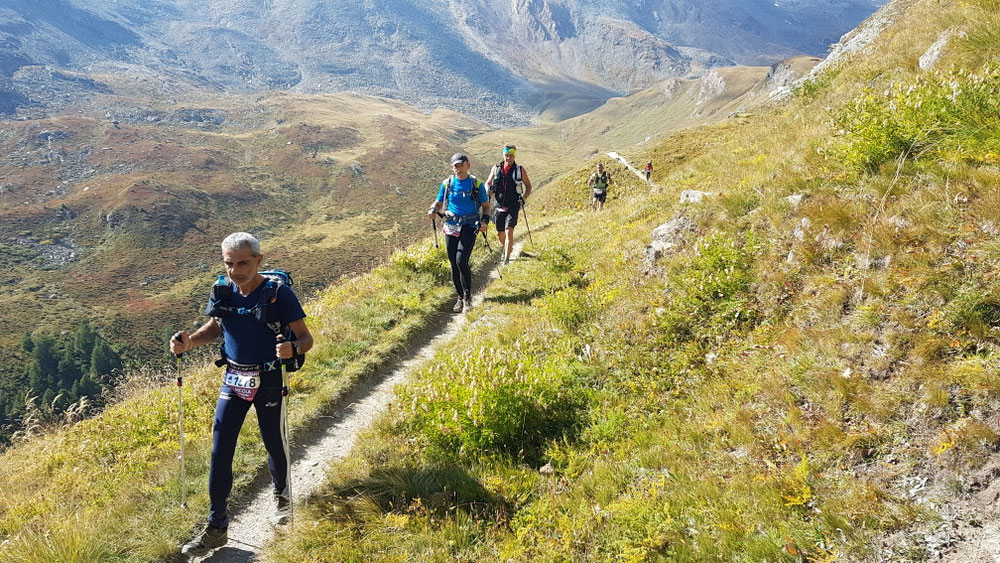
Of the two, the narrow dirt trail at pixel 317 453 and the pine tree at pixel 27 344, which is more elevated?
the narrow dirt trail at pixel 317 453

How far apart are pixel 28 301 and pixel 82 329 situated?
44.6m

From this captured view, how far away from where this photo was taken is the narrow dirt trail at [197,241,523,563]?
5.41 meters

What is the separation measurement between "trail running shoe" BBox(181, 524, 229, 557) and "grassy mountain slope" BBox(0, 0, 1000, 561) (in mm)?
312

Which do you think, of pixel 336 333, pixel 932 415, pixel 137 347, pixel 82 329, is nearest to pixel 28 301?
pixel 82 329

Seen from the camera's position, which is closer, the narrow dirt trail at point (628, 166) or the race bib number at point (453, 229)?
the race bib number at point (453, 229)

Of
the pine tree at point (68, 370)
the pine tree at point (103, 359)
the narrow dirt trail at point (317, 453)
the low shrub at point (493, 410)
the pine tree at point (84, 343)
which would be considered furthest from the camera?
the pine tree at point (84, 343)

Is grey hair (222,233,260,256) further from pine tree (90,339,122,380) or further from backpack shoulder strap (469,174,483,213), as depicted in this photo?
pine tree (90,339,122,380)

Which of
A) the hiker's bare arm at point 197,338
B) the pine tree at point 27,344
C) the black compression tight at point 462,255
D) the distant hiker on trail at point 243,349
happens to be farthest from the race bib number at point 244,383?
the pine tree at point 27,344

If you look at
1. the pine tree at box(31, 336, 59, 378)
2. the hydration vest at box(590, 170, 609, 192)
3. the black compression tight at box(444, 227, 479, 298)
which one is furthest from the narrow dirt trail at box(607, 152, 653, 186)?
the pine tree at box(31, 336, 59, 378)

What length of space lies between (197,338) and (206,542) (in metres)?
2.15

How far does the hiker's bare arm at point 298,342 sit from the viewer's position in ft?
16.4

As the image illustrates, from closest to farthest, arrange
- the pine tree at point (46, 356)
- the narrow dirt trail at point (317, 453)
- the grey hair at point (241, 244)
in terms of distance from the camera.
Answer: the grey hair at point (241, 244)
the narrow dirt trail at point (317, 453)
the pine tree at point (46, 356)

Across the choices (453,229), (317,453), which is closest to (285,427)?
(317,453)

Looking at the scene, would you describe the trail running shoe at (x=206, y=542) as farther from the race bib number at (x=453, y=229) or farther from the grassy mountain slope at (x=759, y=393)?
the race bib number at (x=453, y=229)
